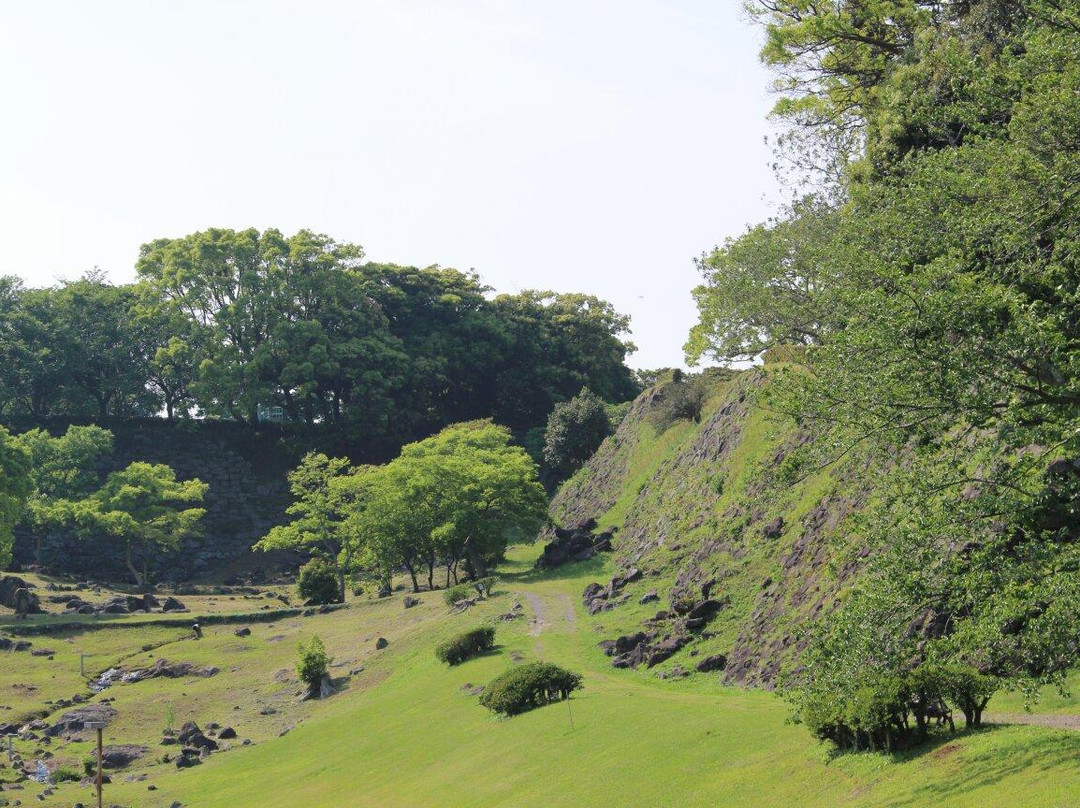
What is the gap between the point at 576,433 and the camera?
88.8 metres

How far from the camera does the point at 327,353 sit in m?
93.7

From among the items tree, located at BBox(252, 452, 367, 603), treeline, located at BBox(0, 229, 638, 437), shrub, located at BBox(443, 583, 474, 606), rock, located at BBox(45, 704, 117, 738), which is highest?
treeline, located at BBox(0, 229, 638, 437)

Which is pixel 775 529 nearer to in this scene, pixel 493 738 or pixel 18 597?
pixel 493 738

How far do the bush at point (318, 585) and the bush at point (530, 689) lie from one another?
3477 centimetres

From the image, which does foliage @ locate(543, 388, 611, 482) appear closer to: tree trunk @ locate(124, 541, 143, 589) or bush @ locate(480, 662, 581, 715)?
tree trunk @ locate(124, 541, 143, 589)

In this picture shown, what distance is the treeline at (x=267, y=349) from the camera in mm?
91500

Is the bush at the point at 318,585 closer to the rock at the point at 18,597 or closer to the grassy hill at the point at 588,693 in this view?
the grassy hill at the point at 588,693

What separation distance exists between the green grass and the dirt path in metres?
1.23

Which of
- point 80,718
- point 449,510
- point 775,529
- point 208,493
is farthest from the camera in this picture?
point 208,493

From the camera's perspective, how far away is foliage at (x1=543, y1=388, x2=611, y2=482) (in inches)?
3494

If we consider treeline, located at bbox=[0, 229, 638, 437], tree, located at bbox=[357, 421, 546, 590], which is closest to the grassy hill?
tree, located at bbox=[357, 421, 546, 590]

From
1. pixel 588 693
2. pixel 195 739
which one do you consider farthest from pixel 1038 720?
pixel 195 739

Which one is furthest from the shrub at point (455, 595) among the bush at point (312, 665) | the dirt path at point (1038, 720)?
the dirt path at point (1038, 720)

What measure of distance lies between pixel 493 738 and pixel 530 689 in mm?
2320
